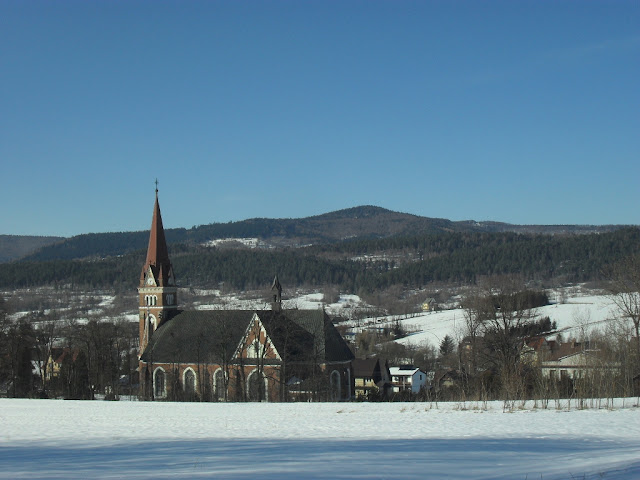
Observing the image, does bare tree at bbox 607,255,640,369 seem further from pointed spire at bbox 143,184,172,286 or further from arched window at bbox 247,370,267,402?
pointed spire at bbox 143,184,172,286

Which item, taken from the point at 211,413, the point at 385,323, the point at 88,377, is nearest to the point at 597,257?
the point at 385,323

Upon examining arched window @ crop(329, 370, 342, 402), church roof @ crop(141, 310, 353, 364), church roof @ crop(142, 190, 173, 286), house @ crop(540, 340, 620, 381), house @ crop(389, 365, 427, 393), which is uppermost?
church roof @ crop(142, 190, 173, 286)

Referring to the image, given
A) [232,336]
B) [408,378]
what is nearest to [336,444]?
[232,336]

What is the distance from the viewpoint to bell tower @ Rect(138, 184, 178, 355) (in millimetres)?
57594

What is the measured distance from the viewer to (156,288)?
57.9m

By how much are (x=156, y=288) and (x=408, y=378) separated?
26110mm

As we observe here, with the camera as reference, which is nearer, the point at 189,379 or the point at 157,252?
the point at 189,379

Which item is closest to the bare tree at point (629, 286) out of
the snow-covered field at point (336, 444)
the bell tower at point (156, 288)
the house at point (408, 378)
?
the snow-covered field at point (336, 444)

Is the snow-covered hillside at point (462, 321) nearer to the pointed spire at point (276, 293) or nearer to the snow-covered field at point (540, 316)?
the snow-covered field at point (540, 316)

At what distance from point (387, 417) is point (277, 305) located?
3470 cm

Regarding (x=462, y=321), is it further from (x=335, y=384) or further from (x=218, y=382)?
(x=218, y=382)

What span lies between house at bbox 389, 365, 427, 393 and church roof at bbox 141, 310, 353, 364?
1613 cm

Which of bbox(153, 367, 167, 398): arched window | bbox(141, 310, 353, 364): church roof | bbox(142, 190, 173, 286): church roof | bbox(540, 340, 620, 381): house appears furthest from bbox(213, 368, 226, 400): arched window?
bbox(540, 340, 620, 381): house

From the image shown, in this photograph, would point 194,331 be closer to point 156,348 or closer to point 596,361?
point 156,348
